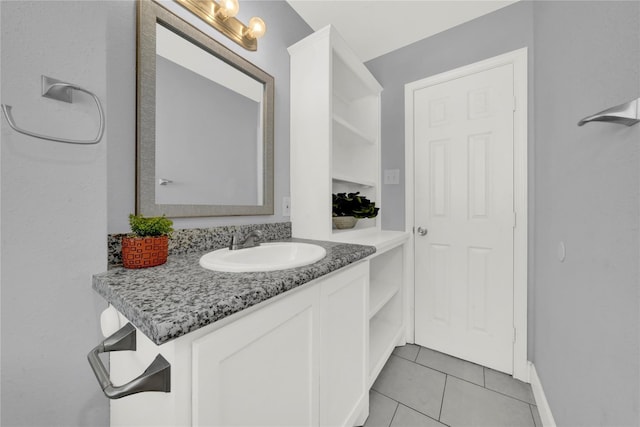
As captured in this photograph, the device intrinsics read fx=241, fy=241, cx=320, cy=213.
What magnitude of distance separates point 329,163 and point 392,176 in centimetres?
85

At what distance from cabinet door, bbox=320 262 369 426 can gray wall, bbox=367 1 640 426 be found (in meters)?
0.75

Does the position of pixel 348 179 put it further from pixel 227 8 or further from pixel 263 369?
pixel 263 369

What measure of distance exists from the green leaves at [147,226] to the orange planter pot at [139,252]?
0.10ft

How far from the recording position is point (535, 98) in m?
1.46

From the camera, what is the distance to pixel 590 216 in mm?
776

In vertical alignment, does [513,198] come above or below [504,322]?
above

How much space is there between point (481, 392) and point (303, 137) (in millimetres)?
1840

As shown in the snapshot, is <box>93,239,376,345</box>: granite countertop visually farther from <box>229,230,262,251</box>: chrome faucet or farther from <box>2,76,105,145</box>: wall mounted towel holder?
<box>2,76,105,145</box>: wall mounted towel holder

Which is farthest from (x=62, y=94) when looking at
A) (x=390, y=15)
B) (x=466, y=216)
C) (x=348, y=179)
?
(x=466, y=216)

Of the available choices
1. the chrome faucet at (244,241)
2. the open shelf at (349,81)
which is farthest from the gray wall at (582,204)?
the chrome faucet at (244,241)

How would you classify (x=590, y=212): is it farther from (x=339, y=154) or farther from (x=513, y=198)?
(x=339, y=154)

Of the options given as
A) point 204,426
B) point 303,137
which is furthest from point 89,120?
point 303,137

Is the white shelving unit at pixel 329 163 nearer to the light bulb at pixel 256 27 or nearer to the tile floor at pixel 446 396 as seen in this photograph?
the tile floor at pixel 446 396

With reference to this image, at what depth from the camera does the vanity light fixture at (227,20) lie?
104 centimetres
